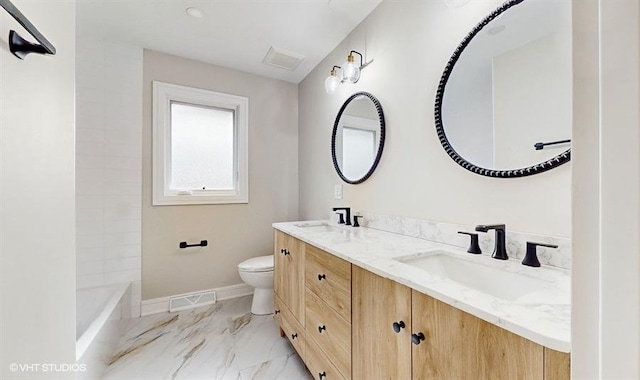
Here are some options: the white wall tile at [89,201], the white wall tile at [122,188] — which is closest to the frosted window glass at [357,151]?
the white wall tile at [122,188]

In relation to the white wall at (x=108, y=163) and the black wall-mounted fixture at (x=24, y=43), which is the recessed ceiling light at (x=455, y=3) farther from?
the white wall at (x=108, y=163)

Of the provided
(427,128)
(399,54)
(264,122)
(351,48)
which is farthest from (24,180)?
(264,122)

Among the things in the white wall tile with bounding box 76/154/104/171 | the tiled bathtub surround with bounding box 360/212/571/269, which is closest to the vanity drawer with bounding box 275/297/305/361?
the tiled bathtub surround with bounding box 360/212/571/269

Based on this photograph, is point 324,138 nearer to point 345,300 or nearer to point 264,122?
point 264,122

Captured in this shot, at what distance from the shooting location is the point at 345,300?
1.13 m

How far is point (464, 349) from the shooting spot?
2.18 feet

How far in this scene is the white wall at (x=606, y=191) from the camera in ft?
0.89

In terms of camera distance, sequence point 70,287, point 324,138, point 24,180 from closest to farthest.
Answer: point 24,180 → point 70,287 → point 324,138

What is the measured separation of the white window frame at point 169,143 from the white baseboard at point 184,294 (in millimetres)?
851

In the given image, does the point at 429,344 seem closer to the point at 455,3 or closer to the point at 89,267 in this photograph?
the point at 455,3

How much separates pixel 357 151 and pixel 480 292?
1419 mm

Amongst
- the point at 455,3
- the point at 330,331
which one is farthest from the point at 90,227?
the point at 455,3

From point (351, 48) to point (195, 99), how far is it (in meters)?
1.51

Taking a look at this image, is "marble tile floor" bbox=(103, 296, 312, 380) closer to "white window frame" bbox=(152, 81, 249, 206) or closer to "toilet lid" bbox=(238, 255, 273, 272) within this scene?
"toilet lid" bbox=(238, 255, 273, 272)
